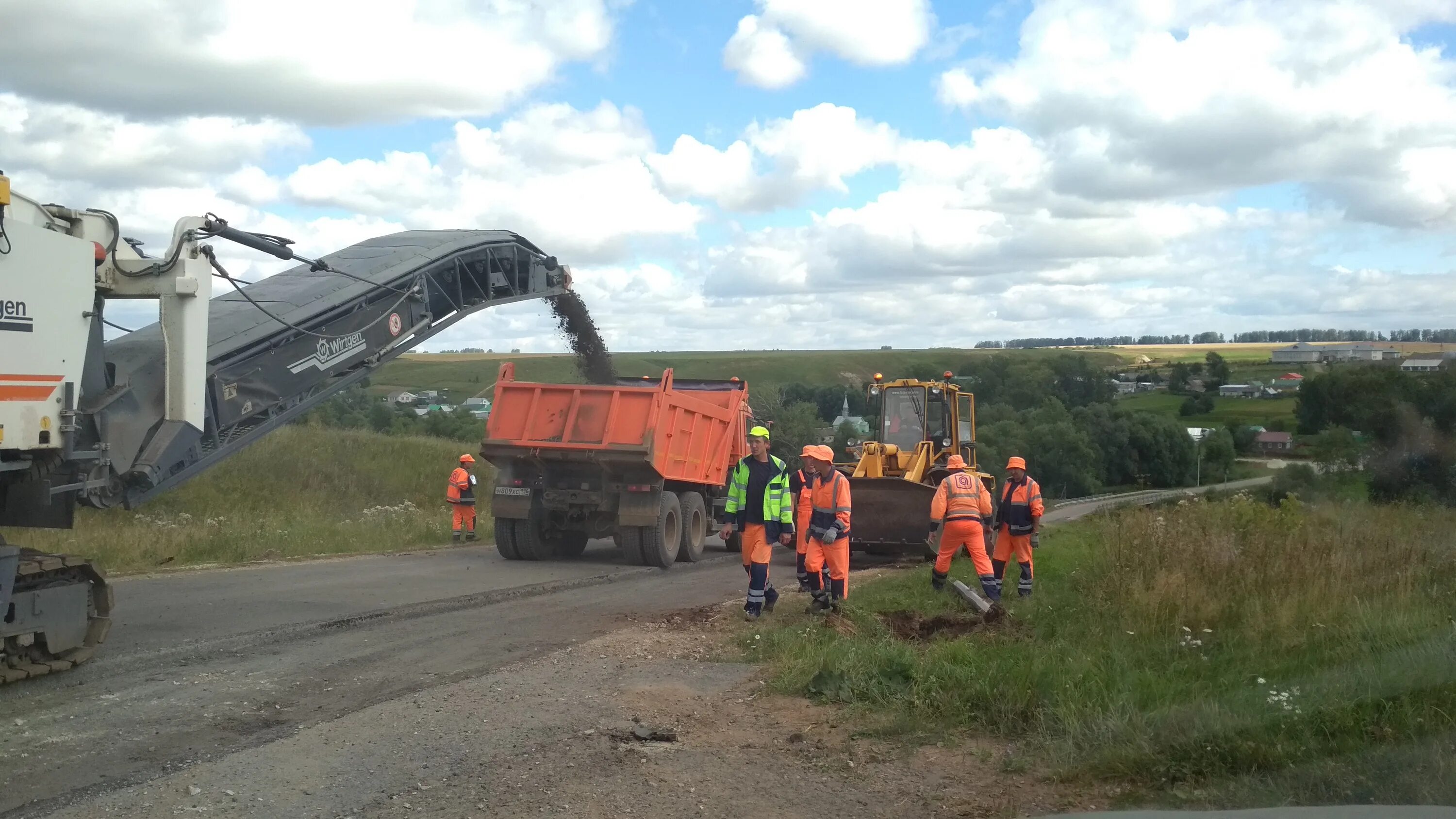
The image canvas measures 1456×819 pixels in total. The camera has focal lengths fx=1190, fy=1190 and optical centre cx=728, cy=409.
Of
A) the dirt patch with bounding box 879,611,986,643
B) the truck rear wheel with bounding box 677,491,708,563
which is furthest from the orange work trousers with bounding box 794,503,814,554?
the truck rear wheel with bounding box 677,491,708,563

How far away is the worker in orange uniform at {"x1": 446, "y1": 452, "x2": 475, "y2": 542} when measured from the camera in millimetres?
18281

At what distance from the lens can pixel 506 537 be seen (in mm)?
15469

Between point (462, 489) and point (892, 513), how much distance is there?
6.93 meters

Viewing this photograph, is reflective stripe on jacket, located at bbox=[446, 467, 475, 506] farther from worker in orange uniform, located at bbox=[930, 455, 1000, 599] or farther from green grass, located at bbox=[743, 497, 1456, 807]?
worker in orange uniform, located at bbox=[930, 455, 1000, 599]

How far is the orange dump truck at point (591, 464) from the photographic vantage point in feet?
47.6

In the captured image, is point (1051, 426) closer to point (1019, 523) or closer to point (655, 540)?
point (655, 540)

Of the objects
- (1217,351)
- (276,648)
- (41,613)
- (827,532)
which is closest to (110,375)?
(41,613)

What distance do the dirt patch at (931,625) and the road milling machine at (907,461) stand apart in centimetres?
505

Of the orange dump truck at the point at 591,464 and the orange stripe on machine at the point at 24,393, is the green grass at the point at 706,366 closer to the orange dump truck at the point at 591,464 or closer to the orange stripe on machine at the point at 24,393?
the orange dump truck at the point at 591,464

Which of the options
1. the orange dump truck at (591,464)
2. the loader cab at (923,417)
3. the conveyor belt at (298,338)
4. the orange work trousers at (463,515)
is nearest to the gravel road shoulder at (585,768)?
the conveyor belt at (298,338)

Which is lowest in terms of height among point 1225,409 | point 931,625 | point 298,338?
point 931,625

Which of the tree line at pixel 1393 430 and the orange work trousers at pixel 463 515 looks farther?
the orange work trousers at pixel 463 515

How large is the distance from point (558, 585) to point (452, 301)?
A: 3318mm

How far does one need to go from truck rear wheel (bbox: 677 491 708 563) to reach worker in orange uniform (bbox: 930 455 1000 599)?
5.04 m
